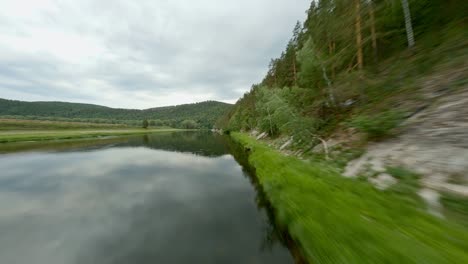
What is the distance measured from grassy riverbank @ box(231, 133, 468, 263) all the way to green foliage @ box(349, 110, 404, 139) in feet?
10.3

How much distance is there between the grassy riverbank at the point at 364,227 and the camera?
359 centimetres

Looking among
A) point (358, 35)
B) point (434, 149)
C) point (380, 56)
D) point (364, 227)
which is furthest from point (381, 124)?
point (380, 56)

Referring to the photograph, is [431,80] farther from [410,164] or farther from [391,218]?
[391,218]

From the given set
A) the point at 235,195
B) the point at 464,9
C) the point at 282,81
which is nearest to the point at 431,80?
the point at 464,9

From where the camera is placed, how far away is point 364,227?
4.60 m

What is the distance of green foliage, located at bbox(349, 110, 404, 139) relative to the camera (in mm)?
8797

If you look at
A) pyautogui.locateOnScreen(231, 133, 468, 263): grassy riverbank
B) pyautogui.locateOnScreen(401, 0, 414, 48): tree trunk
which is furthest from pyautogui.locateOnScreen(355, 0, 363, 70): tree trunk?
pyautogui.locateOnScreen(231, 133, 468, 263): grassy riverbank

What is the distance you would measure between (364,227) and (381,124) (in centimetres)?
657

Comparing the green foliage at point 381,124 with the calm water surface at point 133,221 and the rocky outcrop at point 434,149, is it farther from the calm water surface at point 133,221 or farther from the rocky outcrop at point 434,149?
the calm water surface at point 133,221

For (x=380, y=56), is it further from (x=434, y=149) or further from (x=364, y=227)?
(x=364, y=227)

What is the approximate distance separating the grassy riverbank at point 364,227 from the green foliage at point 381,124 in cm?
315

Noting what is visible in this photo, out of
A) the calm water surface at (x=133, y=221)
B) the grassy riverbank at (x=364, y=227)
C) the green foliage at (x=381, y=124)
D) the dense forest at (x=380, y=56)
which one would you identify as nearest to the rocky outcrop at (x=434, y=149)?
the green foliage at (x=381, y=124)

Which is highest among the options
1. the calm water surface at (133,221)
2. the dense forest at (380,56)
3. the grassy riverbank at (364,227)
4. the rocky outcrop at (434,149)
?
the dense forest at (380,56)

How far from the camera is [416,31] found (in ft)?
42.1
